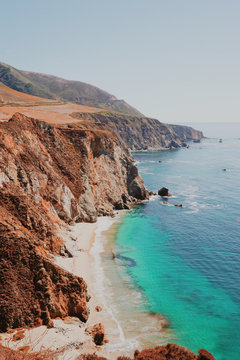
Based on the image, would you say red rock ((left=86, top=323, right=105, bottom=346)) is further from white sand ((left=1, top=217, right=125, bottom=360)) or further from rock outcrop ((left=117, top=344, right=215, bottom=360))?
rock outcrop ((left=117, top=344, right=215, bottom=360))

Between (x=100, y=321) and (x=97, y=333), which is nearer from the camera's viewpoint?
(x=97, y=333)

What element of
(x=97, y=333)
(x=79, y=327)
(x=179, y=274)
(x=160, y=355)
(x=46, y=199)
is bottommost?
(x=179, y=274)

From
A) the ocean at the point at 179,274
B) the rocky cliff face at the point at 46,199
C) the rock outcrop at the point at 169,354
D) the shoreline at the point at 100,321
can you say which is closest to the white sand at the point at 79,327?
the shoreline at the point at 100,321

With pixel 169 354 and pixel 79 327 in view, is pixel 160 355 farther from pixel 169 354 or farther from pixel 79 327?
pixel 79 327

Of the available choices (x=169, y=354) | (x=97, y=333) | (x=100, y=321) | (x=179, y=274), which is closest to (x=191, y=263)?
(x=179, y=274)

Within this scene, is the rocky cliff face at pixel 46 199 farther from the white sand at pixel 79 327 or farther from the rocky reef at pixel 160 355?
the rocky reef at pixel 160 355

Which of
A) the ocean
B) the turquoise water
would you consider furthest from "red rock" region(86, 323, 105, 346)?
the turquoise water
